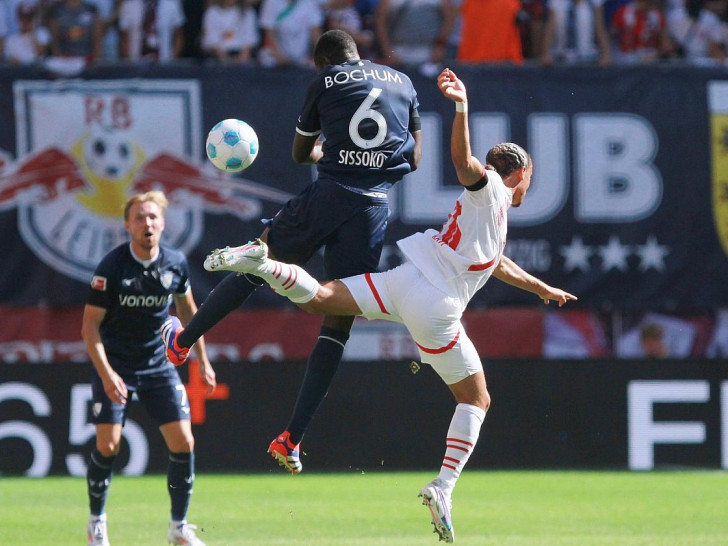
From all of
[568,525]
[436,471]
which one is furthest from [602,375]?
[568,525]

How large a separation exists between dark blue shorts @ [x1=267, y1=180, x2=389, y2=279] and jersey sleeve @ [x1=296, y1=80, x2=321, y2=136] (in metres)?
0.30

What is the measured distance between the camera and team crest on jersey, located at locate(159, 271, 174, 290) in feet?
26.0

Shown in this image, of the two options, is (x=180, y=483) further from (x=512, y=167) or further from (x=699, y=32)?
(x=699, y=32)

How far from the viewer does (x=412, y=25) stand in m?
14.1

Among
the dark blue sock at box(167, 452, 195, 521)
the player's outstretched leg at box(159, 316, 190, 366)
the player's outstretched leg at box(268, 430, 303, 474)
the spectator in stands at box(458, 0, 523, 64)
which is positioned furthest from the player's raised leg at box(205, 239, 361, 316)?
the spectator in stands at box(458, 0, 523, 64)

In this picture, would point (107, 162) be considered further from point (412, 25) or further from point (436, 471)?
point (436, 471)

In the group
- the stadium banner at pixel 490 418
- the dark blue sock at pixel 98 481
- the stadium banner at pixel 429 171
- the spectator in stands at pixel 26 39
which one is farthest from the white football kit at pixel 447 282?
the spectator in stands at pixel 26 39

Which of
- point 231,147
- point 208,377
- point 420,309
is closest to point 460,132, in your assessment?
point 420,309

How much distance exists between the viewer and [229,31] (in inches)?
554

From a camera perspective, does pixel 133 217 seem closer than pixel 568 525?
Yes

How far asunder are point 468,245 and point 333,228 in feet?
2.58

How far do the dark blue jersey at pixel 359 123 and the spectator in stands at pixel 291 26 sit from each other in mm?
7145

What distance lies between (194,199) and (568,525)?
630 cm

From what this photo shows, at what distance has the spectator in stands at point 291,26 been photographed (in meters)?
14.0
